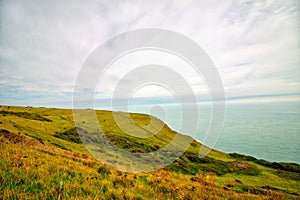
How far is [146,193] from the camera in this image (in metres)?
6.40

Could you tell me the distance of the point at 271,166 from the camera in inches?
2256

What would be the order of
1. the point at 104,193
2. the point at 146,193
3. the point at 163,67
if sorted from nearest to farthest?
the point at 104,193, the point at 146,193, the point at 163,67

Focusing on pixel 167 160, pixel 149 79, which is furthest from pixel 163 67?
pixel 167 160

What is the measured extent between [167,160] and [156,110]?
18979mm

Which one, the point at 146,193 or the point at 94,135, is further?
the point at 94,135

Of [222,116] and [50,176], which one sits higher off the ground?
[222,116]

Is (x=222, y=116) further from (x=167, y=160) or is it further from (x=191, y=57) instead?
(x=167, y=160)

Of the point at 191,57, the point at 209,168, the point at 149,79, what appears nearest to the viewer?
the point at 191,57

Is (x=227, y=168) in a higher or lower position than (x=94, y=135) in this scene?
lower

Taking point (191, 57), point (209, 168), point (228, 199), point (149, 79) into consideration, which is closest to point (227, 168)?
point (209, 168)

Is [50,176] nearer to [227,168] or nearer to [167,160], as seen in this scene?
[167,160]

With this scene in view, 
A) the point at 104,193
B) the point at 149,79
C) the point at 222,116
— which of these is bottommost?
the point at 104,193

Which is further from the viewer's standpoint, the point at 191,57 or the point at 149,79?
the point at 149,79

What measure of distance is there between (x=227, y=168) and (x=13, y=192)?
5147 cm
